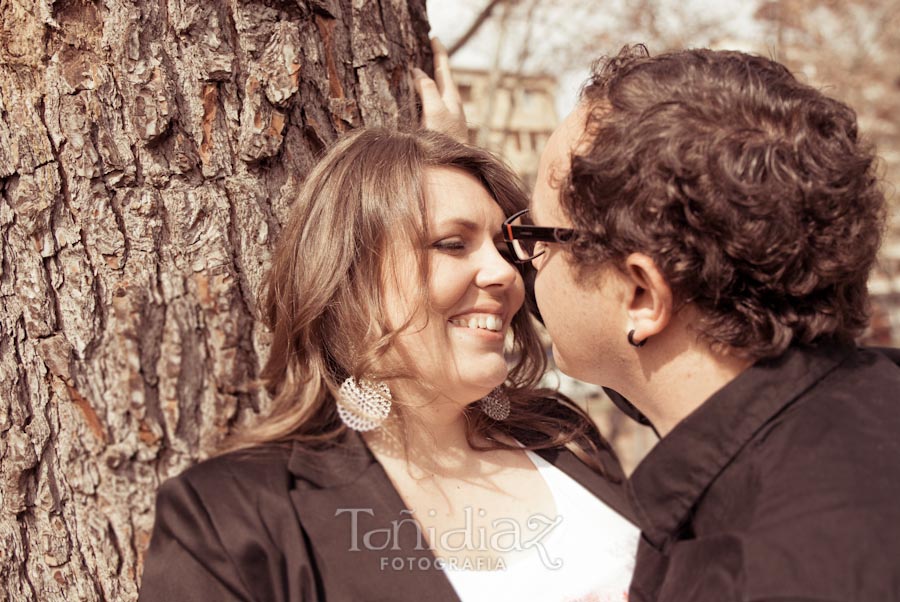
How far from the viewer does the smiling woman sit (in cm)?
182

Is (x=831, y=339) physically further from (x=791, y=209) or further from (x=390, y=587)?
(x=390, y=587)

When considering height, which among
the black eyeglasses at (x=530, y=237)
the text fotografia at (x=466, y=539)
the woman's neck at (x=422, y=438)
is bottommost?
the text fotografia at (x=466, y=539)

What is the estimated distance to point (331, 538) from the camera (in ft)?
6.06

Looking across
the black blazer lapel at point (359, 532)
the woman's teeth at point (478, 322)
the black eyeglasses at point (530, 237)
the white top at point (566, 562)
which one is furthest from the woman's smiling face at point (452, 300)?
the white top at point (566, 562)

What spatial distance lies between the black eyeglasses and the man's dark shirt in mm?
456

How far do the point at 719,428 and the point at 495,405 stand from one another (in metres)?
0.91

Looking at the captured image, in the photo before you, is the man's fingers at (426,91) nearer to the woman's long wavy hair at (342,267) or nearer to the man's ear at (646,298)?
the woman's long wavy hair at (342,267)

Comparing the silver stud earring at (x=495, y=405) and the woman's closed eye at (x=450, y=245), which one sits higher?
the woman's closed eye at (x=450, y=245)

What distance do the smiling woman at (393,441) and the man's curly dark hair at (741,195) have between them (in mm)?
592

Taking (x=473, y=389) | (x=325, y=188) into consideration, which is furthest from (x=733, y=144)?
(x=325, y=188)

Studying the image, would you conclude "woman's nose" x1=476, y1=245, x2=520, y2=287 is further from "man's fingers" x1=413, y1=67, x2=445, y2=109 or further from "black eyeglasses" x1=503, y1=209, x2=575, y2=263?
"man's fingers" x1=413, y1=67, x2=445, y2=109

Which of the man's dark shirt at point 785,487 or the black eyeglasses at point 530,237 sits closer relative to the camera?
the man's dark shirt at point 785,487

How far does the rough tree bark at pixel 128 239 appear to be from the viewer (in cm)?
189

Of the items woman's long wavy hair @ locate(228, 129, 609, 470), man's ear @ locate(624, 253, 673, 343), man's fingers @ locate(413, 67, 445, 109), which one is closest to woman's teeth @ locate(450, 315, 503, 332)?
woman's long wavy hair @ locate(228, 129, 609, 470)
